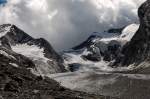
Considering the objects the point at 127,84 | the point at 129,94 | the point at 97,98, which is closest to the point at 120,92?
the point at 129,94

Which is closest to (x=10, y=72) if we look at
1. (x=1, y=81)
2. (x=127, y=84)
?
(x=1, y=81)

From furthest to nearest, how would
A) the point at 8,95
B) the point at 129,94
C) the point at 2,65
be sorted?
the point at 129,94 → the point at 2,65 → the point at 8,95

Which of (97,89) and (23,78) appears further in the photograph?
(97,89)

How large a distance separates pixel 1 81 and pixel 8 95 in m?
13.5

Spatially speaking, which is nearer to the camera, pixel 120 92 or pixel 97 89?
pixel 120 92

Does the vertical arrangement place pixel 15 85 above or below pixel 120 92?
below

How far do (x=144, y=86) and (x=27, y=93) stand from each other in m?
100

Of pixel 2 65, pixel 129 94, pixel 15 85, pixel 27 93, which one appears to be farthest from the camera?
pixel 129 94

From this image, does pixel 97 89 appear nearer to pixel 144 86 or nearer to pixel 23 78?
pixel 144 86

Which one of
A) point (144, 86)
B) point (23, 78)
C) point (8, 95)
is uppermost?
point (144, 86)

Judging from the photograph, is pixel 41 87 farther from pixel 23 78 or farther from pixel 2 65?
pixel 2 65

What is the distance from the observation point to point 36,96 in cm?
8638

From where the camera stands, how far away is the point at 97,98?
108 meters

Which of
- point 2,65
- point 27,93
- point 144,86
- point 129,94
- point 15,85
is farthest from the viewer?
point 144,86
